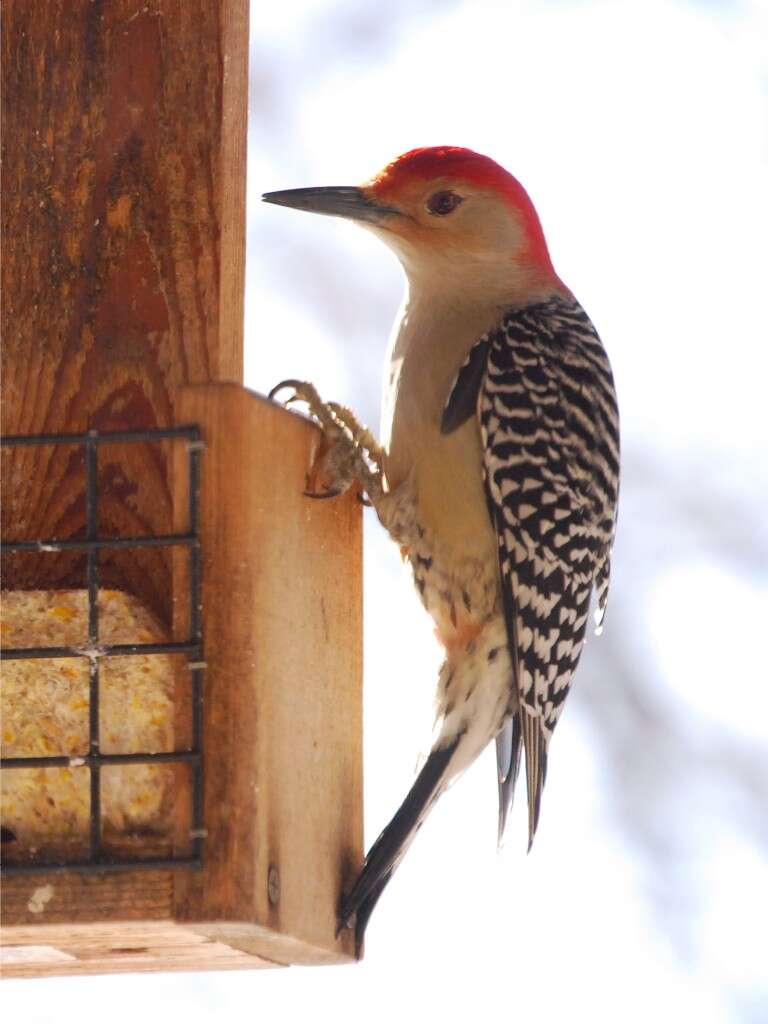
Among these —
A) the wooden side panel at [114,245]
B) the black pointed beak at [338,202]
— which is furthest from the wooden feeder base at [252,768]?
the black pointed beak at [338,202]

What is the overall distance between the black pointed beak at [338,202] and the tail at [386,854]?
1.55 metres

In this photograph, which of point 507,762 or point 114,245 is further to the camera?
point 507,762

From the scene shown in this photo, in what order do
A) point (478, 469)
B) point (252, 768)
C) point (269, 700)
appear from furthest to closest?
point (478, 469) → point (269, 700) → point (252, 768)

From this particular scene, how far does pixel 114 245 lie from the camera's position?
4156 mm

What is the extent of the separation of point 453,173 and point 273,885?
2.33 meters

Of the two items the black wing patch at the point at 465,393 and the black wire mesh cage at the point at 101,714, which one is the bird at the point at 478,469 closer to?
the black wing patch at the point at 465,393

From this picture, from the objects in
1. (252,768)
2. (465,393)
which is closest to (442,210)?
(465,393)

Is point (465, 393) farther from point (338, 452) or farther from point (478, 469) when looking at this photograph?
point (338, 452)

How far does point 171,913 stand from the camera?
11.2 feet

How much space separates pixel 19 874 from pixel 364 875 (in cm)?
81

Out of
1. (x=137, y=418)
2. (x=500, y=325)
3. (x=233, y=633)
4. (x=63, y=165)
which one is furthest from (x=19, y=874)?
(x=500, y=325)

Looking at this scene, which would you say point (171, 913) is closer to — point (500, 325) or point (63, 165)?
point (63, 165)

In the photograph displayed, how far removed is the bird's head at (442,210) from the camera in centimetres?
510

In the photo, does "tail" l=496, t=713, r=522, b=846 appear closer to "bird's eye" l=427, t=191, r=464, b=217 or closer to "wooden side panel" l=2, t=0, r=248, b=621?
"wooden side panel" l=2, t=0, r=248, b=621
